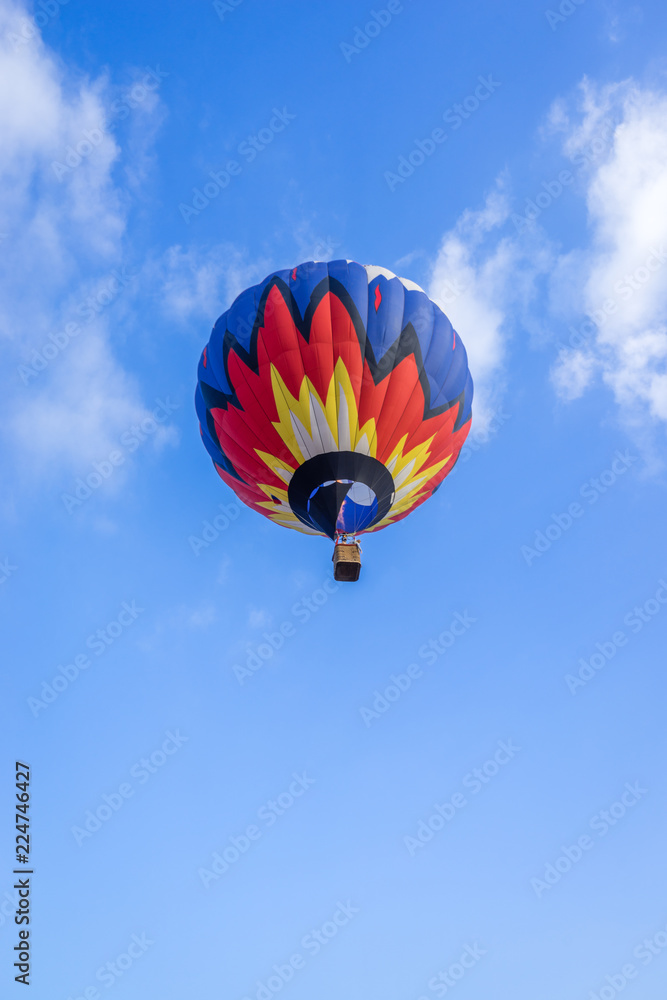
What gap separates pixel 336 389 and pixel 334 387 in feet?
0.16

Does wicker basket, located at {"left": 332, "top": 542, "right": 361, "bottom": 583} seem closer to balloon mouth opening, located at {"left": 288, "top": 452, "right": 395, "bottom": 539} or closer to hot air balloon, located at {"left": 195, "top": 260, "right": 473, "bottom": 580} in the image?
hot air balloon, located at {"left": 195, "top": 260, "right": 473, "bottom": 580}

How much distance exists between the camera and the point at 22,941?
14.4 m

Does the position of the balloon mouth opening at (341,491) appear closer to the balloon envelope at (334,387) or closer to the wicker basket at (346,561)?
the balloon envelope at (334,387)

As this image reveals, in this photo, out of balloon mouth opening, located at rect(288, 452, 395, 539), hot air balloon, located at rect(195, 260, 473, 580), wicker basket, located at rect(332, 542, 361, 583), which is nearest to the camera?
hot air balloon, located at rect(195, 260, 473, 580)

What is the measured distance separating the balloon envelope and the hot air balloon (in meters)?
0.02

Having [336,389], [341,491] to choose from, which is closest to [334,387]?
[336,389]

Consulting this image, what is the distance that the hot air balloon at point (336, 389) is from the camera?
14820 millimetres

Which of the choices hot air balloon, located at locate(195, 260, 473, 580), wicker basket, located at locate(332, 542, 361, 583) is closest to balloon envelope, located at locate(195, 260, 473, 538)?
hot air balloon, located at locate(195, 260, 473, 580)

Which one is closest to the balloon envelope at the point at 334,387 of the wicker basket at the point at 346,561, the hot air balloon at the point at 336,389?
the hot air balloon at the point at 336,389

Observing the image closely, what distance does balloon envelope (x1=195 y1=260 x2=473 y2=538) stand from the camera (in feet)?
48.6

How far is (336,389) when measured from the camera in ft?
48.3

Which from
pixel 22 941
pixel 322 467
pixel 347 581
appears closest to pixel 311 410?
pixel 322 467

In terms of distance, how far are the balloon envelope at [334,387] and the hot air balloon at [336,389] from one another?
2cm

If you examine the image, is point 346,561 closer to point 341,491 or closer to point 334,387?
point 341,491
